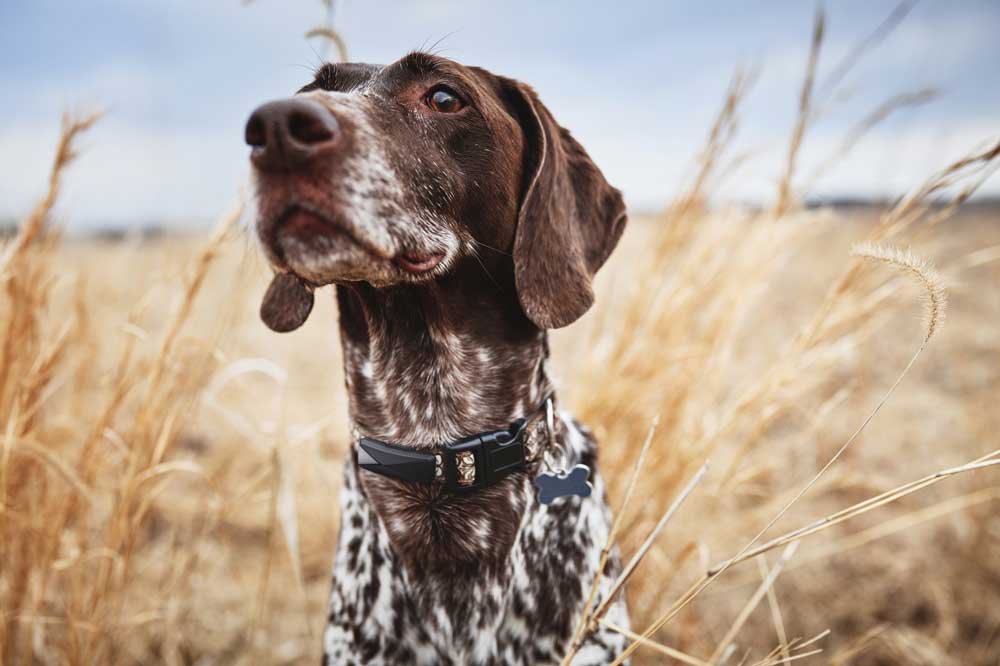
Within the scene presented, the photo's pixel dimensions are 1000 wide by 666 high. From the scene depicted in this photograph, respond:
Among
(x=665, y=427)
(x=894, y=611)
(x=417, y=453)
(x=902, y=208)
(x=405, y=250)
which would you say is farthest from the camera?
(x=894, y=611)

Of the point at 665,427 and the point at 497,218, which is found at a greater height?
the point at 497,218

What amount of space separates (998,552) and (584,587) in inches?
113

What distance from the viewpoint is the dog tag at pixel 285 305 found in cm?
204

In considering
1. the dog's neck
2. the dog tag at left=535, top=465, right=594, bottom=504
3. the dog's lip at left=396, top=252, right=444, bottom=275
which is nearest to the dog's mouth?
the dog's lip at left=396, top=252, right=444, bottom=275

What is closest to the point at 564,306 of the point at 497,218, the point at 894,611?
the point at 497,218

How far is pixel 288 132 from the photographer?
1.31 meters

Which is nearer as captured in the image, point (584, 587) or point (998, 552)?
point (584, 587)

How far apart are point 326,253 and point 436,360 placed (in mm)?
581

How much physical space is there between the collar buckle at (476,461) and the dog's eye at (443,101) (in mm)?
900

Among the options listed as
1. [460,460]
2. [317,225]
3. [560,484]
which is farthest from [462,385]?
[317,225]

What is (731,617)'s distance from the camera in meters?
3.23

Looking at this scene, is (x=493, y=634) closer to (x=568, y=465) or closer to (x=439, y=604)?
(x=439, y=604)

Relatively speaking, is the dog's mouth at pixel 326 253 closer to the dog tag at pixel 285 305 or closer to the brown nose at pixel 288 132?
the brown nose at pixel 288 132

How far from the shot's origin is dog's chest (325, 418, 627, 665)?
176 cm
